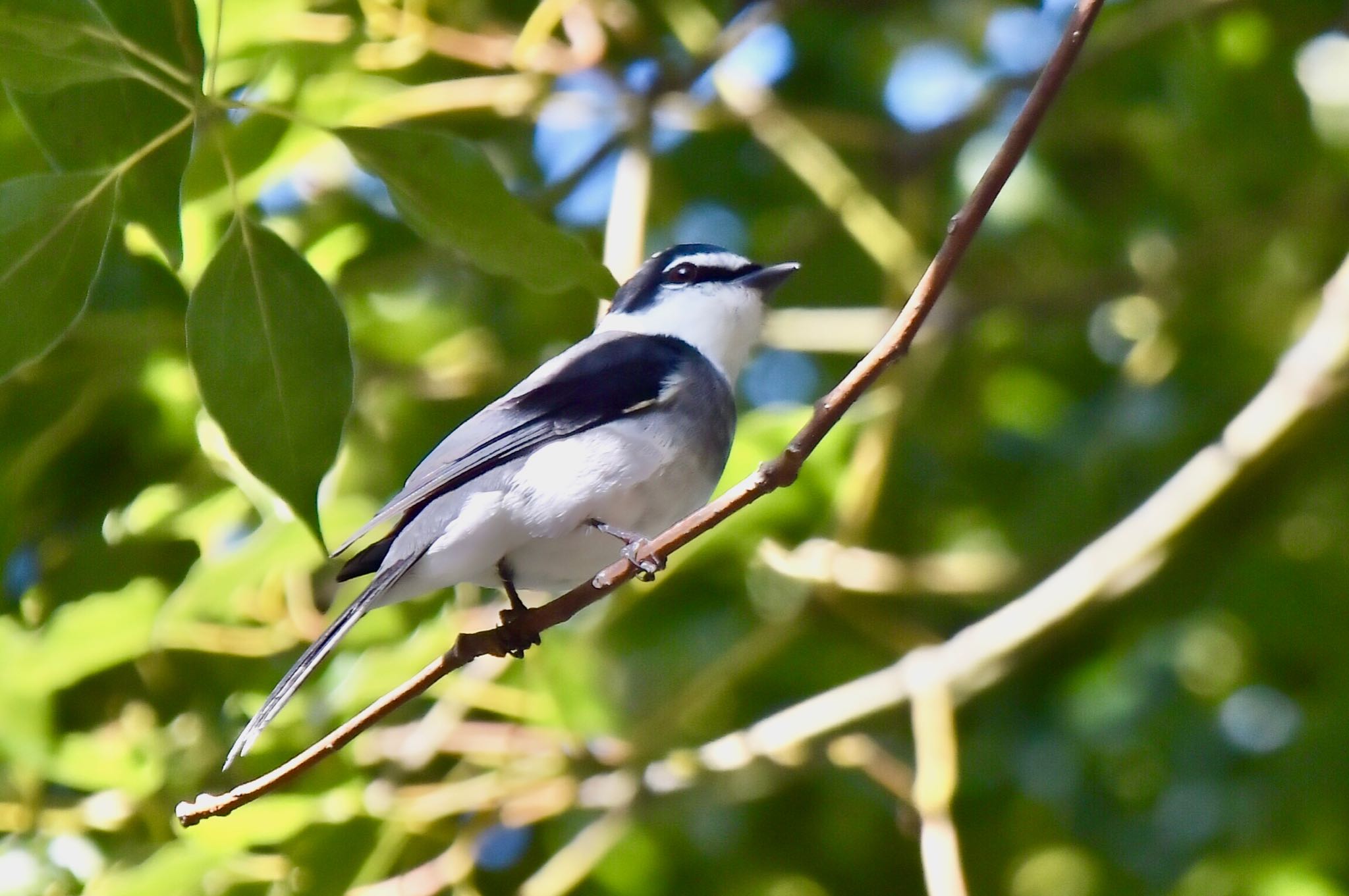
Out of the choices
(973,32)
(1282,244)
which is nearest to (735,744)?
(1282,244)

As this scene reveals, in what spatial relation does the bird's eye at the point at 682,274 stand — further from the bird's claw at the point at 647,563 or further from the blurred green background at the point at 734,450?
the bird's claw at the point at 647,563

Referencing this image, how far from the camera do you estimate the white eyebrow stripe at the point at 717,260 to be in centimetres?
355

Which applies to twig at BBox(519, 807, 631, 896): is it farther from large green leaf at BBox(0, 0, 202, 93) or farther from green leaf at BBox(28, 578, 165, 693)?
large green leaf at BBox(0, 0, 202, 93)

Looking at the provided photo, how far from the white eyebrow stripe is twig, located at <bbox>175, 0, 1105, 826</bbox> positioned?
1.67m

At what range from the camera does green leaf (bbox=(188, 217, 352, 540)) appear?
1.89 m

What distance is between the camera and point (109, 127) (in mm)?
2031

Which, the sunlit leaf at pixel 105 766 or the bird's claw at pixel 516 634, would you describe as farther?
the sunlit leaf at pixel 105 766

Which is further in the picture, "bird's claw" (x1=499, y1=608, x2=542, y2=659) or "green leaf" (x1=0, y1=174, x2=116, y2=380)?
"bird's claw" (x1=499, y1=608, x2=542, y2=659)

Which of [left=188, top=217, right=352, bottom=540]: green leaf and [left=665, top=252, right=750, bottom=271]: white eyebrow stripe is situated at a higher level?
[left=665, top=252, right=750, bottom=271]: white eyebrow stripe

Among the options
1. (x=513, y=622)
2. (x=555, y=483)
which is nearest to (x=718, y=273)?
(x=555, y=483)

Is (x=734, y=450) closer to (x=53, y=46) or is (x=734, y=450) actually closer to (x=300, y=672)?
(x=300, y=672)

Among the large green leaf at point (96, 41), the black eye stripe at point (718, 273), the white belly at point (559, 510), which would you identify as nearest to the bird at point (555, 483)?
the white belly at point (559, 510)

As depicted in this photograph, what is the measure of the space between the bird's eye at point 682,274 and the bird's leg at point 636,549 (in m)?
1.07

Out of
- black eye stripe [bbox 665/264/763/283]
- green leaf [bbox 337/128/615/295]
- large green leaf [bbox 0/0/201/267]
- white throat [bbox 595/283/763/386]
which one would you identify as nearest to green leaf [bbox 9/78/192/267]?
large green leaf [bbox 0/0/201/267]
